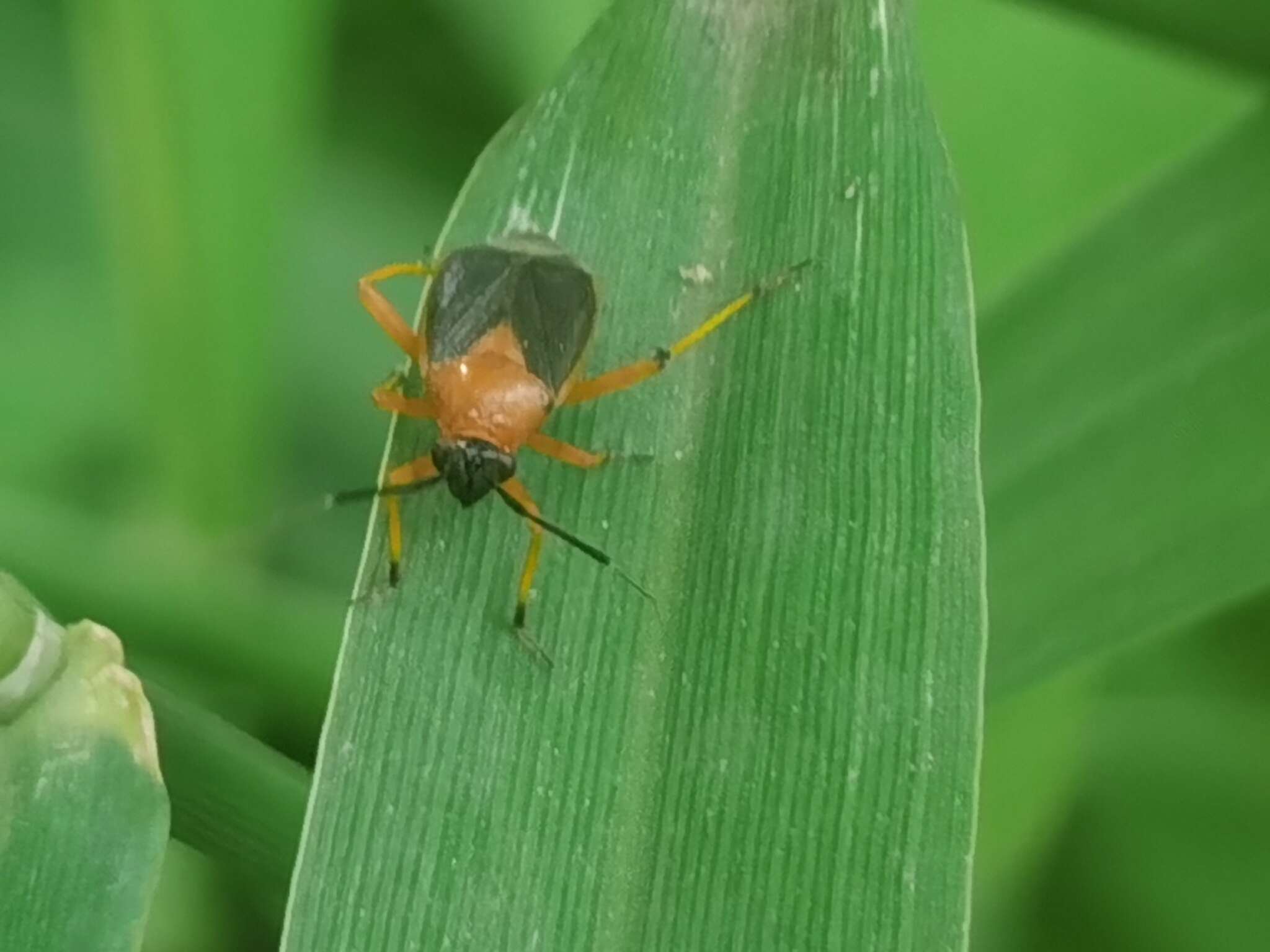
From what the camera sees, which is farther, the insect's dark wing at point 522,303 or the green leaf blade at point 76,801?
the insect's dark wing at point 522,303

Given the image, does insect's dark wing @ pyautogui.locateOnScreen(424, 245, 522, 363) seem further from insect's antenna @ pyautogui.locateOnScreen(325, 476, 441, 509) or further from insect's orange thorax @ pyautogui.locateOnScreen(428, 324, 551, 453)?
insect's antenna @ pyautogui.locateOnScreen(325, 476, 441, 509)

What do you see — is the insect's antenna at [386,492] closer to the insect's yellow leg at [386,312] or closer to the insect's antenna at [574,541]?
the insect's antenna at [574,541]

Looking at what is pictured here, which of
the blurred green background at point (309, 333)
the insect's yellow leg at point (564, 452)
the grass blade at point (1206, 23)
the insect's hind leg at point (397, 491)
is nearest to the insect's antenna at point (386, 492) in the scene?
the insect's hind leg at point (397, 491)

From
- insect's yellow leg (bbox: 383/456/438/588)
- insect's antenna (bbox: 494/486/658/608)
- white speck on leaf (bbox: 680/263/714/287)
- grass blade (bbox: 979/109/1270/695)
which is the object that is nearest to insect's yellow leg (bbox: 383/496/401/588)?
insect's yellow leg (bbox: 383/456/438/588)

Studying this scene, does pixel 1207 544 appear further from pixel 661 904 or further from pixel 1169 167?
pixel 661 904

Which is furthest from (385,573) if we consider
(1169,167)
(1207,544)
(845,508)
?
(1169,167)

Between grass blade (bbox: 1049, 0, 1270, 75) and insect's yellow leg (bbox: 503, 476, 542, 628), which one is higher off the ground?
grass blade (bbox: 1049, 0, 1270, 75)
